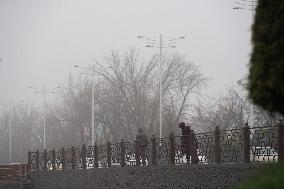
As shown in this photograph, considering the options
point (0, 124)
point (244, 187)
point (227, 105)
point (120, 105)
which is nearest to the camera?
point (244, 187)

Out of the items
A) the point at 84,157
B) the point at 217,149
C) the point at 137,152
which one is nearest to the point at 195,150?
the point at 217,149

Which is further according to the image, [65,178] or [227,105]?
[227,105]

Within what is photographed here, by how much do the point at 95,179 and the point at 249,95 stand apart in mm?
19726

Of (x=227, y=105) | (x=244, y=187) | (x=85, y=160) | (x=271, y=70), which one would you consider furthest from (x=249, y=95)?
(x=227, y=105)

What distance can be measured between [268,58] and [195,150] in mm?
12423

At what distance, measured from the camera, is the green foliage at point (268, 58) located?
9.86 meters

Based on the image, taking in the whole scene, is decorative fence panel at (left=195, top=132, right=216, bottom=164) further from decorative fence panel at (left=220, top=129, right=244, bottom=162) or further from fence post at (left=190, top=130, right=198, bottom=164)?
decorative fence panel at (left=220, top=129, right=244, bottom=162)

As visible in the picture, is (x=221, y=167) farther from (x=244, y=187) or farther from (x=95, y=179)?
(x=95, y=179)

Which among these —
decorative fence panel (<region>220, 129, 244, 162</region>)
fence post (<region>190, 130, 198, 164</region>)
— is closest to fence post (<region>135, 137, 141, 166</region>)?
fence post (<region>190, 130, 198, 164</region>)

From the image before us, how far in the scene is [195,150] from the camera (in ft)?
72.7

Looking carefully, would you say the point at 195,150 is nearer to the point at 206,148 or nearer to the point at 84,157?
the point at 206,148

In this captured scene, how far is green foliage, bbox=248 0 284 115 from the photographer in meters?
9.86

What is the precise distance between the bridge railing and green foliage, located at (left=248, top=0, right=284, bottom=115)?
5207 mm

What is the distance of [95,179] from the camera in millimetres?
29656
